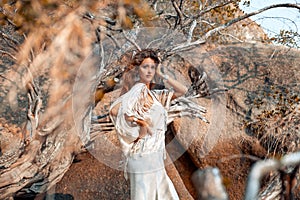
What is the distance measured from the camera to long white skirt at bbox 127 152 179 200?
2865 millimetres

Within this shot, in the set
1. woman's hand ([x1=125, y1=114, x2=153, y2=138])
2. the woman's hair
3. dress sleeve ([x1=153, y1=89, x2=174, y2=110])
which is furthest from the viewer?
dress sleeve ([x1=153, y1=89, x2=174, y2=110])

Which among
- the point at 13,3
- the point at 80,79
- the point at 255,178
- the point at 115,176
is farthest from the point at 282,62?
the point at 255,178

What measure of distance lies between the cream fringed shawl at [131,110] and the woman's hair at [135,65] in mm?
105

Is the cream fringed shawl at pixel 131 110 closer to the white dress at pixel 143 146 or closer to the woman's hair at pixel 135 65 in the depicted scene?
the white dress at pixel 143 146

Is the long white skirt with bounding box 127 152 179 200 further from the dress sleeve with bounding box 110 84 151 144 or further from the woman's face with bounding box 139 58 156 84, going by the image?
the woman's face with bounding box 139 58 156 84

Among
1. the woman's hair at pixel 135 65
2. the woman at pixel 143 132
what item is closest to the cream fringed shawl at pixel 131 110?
the woman at pixel 143 132

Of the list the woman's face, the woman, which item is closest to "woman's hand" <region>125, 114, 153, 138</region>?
the woman

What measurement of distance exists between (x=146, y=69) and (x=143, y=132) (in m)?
0.44

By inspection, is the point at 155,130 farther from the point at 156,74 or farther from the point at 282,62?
the point at 282,62

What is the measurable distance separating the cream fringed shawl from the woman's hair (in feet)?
0.34

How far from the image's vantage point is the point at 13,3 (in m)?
4.51

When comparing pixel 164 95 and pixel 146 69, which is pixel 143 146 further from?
pixel 146 69

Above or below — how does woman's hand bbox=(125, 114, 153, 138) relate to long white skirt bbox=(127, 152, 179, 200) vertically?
above

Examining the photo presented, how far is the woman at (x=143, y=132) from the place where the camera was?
9.29ft
